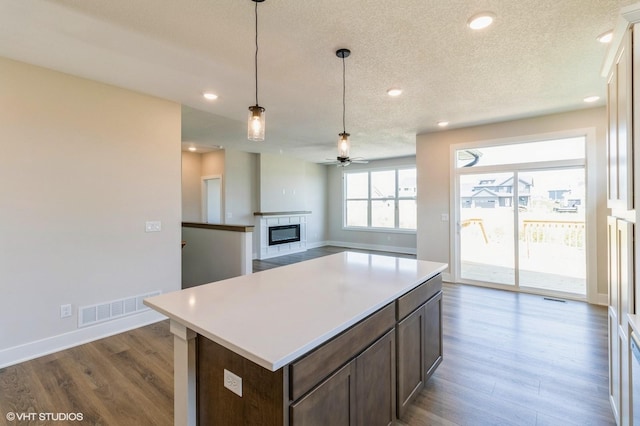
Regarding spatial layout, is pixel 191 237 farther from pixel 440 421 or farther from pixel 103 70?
pixel 440 421

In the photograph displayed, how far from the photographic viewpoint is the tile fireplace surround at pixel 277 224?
7539 mm

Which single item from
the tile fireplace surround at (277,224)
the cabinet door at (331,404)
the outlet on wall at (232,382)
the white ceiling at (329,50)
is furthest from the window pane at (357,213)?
the outlet on wall at (232,382)

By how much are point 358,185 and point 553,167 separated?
5.33m

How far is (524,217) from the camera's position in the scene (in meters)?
4.66

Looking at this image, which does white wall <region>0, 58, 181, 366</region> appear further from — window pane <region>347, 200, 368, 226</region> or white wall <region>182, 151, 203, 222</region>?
window pane <region>347, 200, 368, 226</region>

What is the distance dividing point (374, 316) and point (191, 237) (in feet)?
14.0

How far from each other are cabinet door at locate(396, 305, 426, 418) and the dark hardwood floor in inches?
7.2

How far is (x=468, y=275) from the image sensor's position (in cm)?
509

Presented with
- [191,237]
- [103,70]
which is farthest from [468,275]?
[103,70]

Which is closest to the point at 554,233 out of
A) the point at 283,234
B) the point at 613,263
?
the point at 613,263

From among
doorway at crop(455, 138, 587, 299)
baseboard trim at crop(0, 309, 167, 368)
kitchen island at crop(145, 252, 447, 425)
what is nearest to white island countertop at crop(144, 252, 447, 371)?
kitchen island at crop(145, 252, 447, 425)

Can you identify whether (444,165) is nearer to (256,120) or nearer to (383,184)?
(383,184)

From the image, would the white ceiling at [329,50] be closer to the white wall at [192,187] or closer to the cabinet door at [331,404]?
the cabinet door at [331,404]

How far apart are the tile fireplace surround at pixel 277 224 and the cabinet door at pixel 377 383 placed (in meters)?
A: 6.07
